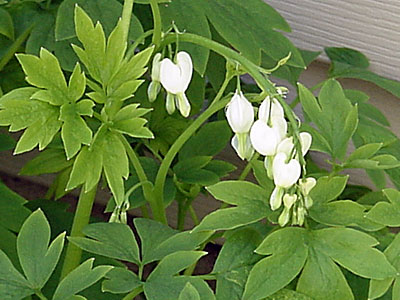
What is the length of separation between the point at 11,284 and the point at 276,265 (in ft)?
1.06

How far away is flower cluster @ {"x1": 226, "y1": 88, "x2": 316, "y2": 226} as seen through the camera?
2.34 feet

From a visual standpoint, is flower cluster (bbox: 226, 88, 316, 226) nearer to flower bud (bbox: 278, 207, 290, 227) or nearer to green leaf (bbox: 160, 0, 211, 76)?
flower bud (bbox: 278, 207, 290, 227)

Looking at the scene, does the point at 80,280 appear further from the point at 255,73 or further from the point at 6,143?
the point at 6,143

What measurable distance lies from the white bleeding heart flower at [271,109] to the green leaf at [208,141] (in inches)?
17.1

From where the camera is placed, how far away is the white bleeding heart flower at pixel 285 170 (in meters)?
0.71

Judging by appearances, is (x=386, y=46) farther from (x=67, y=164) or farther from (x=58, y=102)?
(x=58, y=102)

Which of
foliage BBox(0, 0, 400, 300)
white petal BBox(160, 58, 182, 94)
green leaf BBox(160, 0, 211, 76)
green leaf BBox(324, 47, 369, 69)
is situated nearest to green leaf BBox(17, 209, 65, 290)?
foliage BBox(0, 0, 400, 300)

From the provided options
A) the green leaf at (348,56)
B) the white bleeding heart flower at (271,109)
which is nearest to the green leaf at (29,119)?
the white bleeding heart flower at (271,109)

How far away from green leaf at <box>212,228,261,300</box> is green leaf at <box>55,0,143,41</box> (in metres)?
0.35

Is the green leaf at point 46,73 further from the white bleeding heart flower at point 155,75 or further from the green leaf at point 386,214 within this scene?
the green leaf at point 386,214

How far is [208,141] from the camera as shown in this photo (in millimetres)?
1183

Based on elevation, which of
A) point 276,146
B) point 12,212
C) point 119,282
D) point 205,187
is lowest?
point 12,212

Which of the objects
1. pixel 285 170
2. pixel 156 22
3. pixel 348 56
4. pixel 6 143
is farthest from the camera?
pixel 348 56


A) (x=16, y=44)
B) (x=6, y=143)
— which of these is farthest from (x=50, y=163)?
(x=16, y=44)
